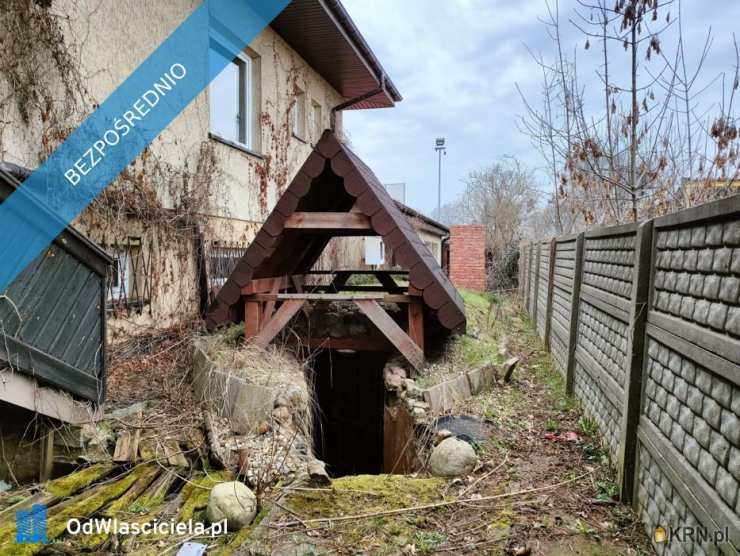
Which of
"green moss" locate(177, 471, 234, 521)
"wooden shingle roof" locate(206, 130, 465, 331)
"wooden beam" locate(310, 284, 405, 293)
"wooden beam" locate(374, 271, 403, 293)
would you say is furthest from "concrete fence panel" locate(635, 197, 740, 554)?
"wooden beam" locate(374, 271, 403, 293)

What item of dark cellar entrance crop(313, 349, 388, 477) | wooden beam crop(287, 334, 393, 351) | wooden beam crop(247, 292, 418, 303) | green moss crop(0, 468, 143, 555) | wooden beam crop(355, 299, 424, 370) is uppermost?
wooden beam crop(247, 292, 418, 303)

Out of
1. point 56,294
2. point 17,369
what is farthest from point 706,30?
point 17,369

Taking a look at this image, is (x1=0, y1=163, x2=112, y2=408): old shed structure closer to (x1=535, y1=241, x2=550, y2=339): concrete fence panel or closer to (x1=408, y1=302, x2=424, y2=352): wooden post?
(x1=408, y1=302, x2=424, y2=352): wooden post

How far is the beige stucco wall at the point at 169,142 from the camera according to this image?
4996mm

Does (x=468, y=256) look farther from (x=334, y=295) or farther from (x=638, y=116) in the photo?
(x=334, y=295)

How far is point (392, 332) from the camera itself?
5.33 metres

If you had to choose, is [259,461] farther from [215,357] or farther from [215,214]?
[215,214]

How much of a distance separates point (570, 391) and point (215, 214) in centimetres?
Result: 574

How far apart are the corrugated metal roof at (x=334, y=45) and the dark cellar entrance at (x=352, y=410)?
19.7 ft

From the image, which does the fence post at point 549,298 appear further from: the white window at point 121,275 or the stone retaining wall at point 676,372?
the white window at point 121,275

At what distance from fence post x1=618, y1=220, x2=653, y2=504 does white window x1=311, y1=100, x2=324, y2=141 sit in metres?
10.1

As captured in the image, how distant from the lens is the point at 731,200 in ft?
6.67

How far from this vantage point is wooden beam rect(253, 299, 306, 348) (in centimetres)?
545

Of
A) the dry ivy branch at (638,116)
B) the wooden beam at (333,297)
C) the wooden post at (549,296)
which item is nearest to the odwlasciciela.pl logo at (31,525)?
the wooden beam at (333,297)
